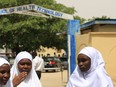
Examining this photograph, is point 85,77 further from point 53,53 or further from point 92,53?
point 53,53

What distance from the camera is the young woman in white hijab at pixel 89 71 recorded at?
4898mm

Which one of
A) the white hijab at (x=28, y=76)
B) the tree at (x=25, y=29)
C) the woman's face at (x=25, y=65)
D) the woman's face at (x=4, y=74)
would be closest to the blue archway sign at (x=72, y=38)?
the white hijab at (x=28, y=76)

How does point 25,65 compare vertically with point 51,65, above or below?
above

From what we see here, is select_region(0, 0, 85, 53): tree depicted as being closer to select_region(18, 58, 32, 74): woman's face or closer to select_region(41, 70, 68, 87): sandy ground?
select_region(41, 70, 68, 87): sandy ground

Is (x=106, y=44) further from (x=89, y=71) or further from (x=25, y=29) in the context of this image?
(x=25, y=29)

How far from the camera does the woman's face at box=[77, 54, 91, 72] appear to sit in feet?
16.0

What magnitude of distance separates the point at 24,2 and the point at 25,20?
1539 mm

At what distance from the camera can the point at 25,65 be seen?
198 inches

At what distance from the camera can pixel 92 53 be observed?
4992mm

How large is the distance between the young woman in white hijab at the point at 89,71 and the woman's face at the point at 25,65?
1.80 feet

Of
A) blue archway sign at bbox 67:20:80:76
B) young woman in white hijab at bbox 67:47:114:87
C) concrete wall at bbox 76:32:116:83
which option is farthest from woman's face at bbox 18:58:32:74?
blue archway sign at bbox 67:20:80:76

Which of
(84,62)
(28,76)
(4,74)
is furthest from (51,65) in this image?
(4,74)

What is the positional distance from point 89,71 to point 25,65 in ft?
2.44

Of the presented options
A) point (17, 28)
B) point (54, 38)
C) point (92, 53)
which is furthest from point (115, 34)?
point (54, 38)
